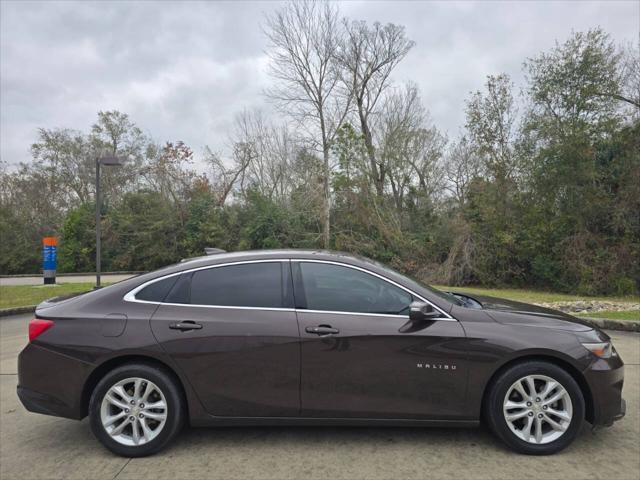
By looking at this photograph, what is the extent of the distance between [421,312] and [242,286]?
1415mm

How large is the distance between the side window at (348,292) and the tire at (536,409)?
0.93m

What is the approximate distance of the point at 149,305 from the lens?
3400mm

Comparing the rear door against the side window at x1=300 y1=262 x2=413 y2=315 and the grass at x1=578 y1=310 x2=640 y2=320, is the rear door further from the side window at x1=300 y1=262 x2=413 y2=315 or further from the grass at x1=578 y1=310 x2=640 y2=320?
the grass at x1=578 y1=310 x2=640 y2=320

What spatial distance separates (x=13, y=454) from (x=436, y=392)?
3281 millimetres

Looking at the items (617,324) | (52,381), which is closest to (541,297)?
(617,324)

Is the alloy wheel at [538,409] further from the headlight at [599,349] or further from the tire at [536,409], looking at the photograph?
the headlight at [599,349]

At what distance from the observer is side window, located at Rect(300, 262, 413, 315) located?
3.36 metres

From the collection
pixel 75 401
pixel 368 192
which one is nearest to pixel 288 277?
pixel 75 401

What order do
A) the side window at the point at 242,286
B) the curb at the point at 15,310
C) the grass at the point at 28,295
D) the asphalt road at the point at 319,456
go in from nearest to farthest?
1. the asphalt road at the point at 319,456
2. the side window at the point at 242,286
3. the curb at the point at 15,310
4. the grass at the point at 28,295

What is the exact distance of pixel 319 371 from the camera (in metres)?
3.21

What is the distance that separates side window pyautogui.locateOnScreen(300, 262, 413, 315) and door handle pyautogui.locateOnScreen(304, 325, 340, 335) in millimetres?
157

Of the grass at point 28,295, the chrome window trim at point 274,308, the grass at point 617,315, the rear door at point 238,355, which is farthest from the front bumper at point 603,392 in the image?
the grass at point 28,295

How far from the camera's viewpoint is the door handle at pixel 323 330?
323cm

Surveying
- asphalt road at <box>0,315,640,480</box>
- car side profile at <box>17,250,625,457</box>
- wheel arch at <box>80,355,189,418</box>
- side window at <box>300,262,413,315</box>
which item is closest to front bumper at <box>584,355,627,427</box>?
car side profile at <box>17,250,625,457</box>
